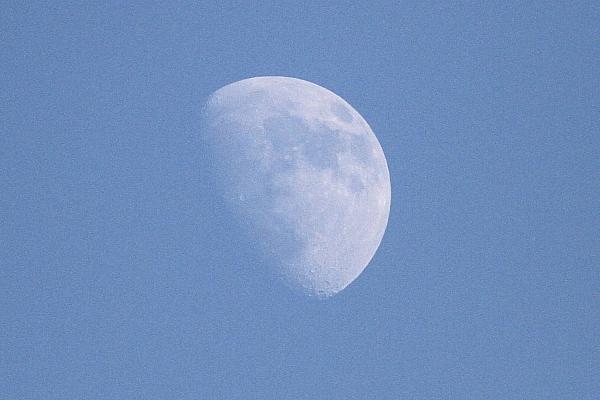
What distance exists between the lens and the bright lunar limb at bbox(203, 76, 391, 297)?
1769cm

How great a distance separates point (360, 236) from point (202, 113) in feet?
15.4

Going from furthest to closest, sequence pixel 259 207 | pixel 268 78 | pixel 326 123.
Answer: pixel 268 78, pixel 326 123, pixel 259 207

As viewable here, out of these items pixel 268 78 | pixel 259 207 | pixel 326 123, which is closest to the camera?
pixel 259 207

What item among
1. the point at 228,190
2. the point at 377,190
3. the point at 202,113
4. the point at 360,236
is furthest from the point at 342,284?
the point at 202,113

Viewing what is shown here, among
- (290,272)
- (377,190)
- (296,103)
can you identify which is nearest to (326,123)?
(296,103)

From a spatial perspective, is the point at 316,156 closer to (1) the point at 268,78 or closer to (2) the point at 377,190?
(2) the point at 377,190

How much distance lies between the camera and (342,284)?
19188 millimetres

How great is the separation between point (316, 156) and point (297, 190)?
967 mm

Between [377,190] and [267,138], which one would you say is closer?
[267,138]

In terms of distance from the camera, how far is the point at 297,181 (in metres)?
17.8

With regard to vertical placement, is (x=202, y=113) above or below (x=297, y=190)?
above

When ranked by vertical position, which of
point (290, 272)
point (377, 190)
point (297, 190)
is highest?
point (377, 190)

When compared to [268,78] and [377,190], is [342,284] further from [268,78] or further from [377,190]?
[268,78]

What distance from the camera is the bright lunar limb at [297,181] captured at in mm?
17688
